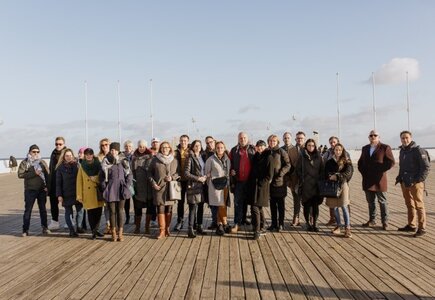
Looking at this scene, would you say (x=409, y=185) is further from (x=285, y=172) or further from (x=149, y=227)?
(x=149, y=227)

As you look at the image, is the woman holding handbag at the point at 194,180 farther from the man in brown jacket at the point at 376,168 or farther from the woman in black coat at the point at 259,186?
the man in brown jacket at the point at 376,168

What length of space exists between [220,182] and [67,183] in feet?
9.38

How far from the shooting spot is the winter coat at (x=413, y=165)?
6.44m

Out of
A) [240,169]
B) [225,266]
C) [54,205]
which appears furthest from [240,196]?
[54,205]

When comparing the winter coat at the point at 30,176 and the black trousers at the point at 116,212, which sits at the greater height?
the winter coat at the point at 30,176

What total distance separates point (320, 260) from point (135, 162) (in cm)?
375

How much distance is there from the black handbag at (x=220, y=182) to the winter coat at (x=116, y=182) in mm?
1508

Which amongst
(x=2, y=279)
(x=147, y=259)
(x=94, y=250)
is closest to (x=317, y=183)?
(x=147, y=259)

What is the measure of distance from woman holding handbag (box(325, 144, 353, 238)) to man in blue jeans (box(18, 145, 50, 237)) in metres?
5.32

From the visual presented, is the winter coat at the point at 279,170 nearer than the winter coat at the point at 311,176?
Yes

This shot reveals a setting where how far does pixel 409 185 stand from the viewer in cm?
659

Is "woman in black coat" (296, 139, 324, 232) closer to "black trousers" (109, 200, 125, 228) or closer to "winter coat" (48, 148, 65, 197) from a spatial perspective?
"black trousers" (109, 200, 125, 228)

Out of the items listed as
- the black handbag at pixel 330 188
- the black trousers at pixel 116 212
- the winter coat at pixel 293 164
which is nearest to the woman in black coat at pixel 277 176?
the winter coat at pixel 293 164

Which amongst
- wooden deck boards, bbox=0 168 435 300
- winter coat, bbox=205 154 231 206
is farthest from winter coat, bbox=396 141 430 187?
winter coat, bbox=205 154 231 206
